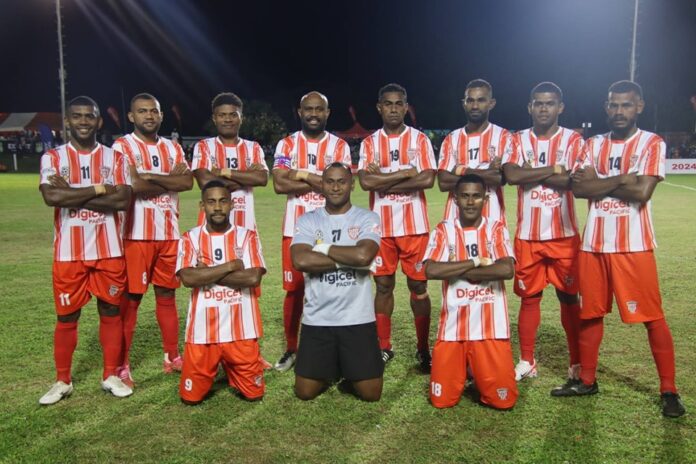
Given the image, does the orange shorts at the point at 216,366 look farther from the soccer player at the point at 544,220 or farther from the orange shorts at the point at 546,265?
the orange shorts at the point at 546,265

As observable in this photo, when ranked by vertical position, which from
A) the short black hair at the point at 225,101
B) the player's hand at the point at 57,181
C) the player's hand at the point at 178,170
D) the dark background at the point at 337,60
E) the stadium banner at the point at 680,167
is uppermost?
the dark background at the point at 337,60

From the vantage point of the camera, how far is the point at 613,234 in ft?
14.2

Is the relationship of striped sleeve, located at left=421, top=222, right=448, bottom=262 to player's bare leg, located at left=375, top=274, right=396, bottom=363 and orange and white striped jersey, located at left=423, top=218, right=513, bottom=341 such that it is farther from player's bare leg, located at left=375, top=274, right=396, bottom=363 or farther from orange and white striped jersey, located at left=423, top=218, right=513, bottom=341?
player's bare leg, located at left=375, top=274, right=396, bottom=363

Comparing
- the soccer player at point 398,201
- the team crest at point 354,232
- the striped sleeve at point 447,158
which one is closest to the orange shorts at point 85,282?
the team crest at point 354,232

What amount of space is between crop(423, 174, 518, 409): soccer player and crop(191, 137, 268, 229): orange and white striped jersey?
1824 mm

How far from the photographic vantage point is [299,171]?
206 inches

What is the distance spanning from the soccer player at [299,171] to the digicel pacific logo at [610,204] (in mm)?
2077

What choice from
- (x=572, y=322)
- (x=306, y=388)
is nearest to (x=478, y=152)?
(x=572, y=322)

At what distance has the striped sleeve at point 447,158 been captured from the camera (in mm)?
5227

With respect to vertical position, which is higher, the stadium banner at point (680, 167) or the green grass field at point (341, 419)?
the stadium banner at point (680, 167)

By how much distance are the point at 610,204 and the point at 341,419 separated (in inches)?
96.7

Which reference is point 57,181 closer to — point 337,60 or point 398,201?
point 398,201

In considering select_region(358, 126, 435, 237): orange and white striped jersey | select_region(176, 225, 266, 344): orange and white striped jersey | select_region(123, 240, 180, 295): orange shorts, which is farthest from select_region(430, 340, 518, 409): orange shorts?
select_region(123, 240, 180, 295): orange shorts

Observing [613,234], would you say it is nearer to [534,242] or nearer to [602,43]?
[534,242]
